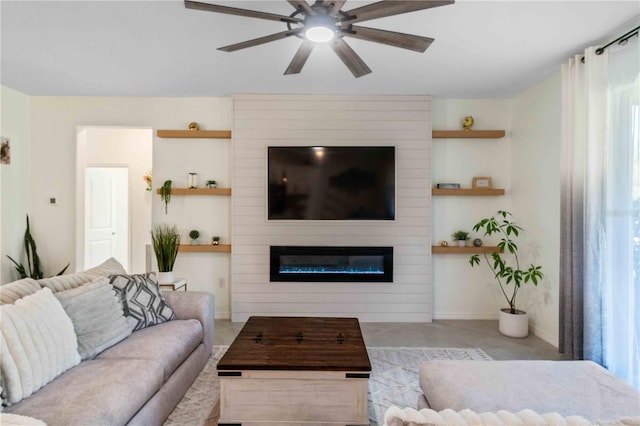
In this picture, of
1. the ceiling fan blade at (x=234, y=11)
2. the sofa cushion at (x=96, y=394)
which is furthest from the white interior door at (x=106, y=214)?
the ceiling fan blade at (x=234, y=11)

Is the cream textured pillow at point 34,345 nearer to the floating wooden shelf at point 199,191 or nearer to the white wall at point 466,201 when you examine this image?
the floating wooden shelf at point 199,191

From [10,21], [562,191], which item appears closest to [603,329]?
[562,191]

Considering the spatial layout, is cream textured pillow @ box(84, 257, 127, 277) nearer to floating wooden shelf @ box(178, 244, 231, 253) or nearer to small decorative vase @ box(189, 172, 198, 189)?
floating wooden shelf @ box(178, 244, 231, 253)

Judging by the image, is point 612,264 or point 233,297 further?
point 233,297

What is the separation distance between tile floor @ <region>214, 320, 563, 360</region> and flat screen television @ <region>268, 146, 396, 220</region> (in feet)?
4.29

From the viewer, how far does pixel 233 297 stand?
405 centimetres

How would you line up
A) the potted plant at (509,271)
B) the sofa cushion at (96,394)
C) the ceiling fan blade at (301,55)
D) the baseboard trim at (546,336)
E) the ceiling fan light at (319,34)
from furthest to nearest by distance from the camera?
the potted plant at (509,271) < the baseboard trim at (546,336) < the ceiling fan blade at (301,55) < the ceiling fan light at (319,34) < the sofa cushion at (96,394)

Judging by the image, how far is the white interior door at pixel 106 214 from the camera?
197 inches

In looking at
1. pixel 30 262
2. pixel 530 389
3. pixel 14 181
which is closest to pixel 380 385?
pixel 530 389

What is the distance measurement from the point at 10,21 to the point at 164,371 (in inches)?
107

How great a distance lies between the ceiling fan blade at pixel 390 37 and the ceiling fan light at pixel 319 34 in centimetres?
9

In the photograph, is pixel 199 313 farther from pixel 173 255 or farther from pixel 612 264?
pixel 612 264

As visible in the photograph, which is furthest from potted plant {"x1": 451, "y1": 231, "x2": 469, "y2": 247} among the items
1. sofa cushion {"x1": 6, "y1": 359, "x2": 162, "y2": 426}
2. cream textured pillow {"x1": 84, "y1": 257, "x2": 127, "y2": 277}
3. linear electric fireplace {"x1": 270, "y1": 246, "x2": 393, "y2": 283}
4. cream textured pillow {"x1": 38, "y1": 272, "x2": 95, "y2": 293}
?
cream textured pillow {"x1": 38, "y1": 272, "x2": 95, "y2": 293}

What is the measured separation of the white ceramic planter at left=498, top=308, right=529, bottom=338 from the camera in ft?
11.7
